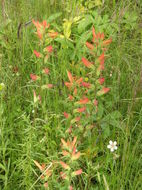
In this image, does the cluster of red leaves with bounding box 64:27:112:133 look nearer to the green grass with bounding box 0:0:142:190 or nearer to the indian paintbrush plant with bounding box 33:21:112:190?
the indian paintbrush plant with bounding box 33:21:112:190

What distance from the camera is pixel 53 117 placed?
2016 millimetres

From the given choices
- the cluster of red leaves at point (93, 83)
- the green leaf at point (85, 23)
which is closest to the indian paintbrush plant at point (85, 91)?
the cluster of red leaves at point (93, 83)

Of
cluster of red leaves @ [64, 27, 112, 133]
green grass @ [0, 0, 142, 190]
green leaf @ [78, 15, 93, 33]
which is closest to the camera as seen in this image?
cluster of red leaves @ [64, 27, 112, 133]

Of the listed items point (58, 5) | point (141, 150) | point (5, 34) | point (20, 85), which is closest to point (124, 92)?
point (141, 150)

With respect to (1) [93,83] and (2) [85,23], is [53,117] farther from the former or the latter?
(2) [85,23]

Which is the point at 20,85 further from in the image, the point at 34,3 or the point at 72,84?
the point at 34,3

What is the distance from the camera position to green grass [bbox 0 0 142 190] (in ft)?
5.35

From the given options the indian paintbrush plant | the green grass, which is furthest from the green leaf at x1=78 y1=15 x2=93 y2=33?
the indian paintbrush plant

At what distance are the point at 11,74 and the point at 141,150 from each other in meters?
1.01

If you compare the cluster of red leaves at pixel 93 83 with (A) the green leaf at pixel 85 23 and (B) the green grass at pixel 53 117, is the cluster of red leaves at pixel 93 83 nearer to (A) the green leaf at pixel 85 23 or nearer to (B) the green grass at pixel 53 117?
(B) the green grass at pixel 53 117

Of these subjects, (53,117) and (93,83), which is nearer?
(93,83)

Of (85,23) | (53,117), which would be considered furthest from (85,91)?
(85,23)

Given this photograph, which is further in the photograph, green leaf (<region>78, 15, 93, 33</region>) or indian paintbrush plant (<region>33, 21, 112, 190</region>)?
green leaf (<region>78, 15, 93, 33</region>)

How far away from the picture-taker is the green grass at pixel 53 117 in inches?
64.2
